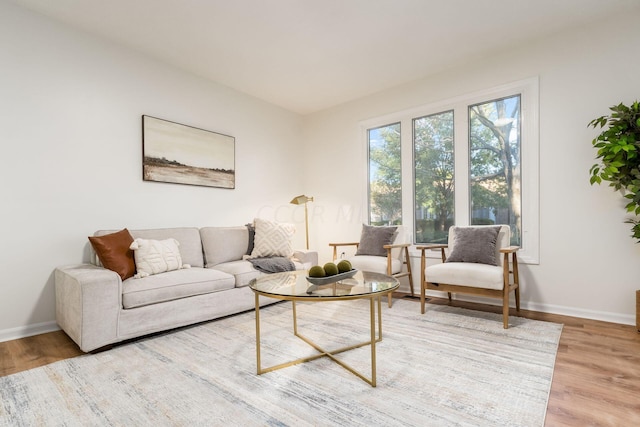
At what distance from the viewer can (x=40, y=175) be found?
268 centimetres

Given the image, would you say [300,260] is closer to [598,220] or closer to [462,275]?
[462,275]

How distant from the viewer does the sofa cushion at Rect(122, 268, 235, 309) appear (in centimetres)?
243

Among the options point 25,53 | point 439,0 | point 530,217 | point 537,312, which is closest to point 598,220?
point 530,217

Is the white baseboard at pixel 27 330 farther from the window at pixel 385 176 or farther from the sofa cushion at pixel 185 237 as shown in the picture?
the window at pixel 385 176

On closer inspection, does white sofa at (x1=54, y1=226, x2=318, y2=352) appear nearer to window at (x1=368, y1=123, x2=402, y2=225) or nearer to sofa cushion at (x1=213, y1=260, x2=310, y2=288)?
sofa cushion at (x1=213, y1=260, x2=310, y2=288)

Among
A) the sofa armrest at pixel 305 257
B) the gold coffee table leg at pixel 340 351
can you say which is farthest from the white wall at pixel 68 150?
the gold coffee table leg at pixel 340 351

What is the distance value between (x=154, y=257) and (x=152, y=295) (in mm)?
411

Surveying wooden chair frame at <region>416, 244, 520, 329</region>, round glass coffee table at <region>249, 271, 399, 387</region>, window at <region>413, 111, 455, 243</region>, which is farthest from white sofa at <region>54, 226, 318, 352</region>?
window at <region>413, 111, 455, 243</region>

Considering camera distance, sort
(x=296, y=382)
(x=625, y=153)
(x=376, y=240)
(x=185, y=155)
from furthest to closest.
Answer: (x=376, y=240), (x=185, y=155), (x=625, y=153), (x=296, y=382)

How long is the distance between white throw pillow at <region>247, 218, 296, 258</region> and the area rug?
45.5 inches

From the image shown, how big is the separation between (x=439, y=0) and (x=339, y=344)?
9.00 ft

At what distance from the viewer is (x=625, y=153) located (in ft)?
8.07

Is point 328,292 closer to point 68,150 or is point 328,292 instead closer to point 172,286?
point 172,286

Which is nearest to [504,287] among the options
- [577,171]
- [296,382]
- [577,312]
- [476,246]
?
[476,246]
